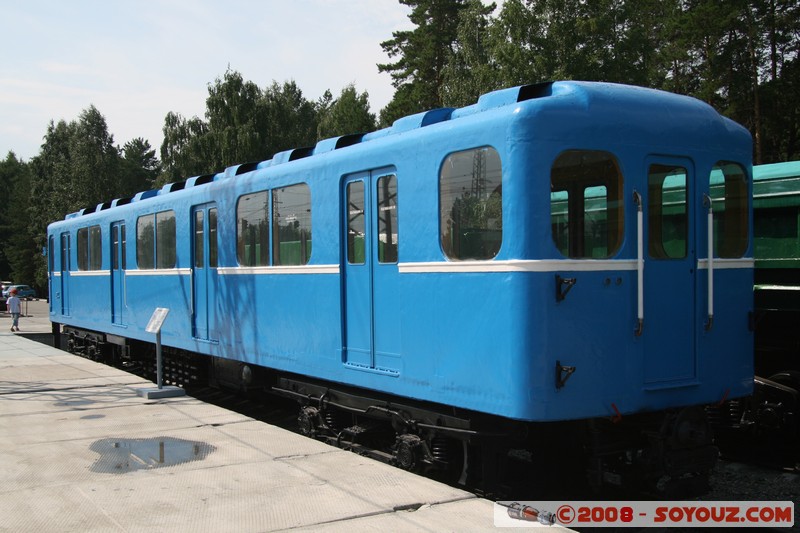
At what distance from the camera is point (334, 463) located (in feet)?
21.8

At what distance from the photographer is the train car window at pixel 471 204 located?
5.65 metres

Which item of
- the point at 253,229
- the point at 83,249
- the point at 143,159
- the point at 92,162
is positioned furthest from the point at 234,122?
the point at 143,159

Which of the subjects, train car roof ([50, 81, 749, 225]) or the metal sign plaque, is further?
the metal sign plaque

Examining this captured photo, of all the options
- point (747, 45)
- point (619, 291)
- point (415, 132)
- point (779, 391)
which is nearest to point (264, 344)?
point (415, 132)

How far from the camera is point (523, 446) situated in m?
6.09

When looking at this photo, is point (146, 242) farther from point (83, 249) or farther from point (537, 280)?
point (537, 280)

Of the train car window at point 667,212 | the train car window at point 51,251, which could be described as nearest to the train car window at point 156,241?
the train car window at point 51,251

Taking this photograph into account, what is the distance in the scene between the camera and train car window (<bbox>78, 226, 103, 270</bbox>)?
600 inches

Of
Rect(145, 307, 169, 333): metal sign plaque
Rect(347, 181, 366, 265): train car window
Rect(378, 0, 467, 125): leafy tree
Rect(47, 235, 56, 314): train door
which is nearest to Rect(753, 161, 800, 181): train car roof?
Rect(347, 181, 366, 265): train car window

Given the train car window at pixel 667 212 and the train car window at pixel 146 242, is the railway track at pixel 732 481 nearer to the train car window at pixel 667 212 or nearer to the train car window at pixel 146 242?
the train car window at pixel 667 212

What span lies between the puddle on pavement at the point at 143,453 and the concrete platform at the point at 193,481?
1 centimetres

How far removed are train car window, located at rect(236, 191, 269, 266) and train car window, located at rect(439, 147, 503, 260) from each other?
11.2 ft

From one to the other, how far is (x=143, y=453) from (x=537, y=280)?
4.05 meters

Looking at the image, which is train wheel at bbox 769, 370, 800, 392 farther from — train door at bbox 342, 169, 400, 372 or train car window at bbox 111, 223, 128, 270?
train car window at bbox 111, 223, 128, 270
